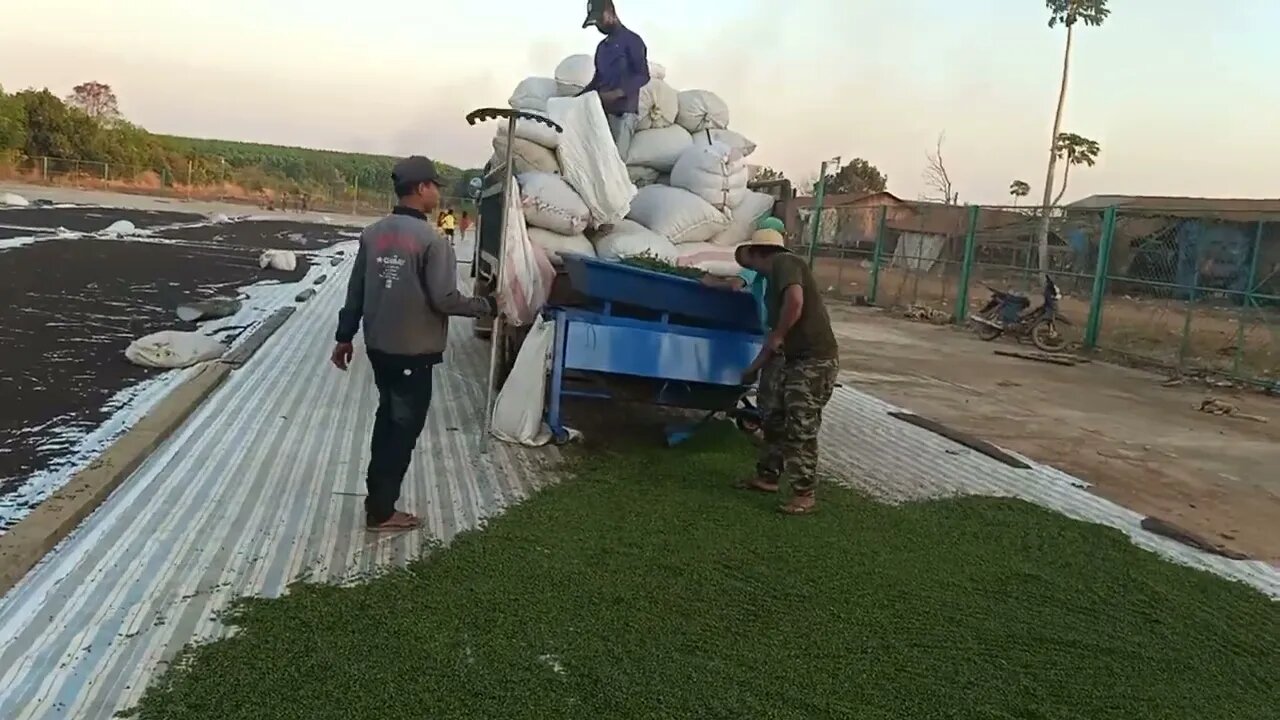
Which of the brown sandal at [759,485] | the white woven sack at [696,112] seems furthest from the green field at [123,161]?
the brown sandal at [759,485]

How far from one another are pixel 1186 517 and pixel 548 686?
450 cm

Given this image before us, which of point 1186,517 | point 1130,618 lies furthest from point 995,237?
point 1130,618

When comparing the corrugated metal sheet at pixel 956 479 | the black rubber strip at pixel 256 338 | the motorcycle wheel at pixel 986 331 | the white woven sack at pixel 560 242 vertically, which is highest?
the white woven sack at pixel 560 242

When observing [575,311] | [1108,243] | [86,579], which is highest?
[1108,243]

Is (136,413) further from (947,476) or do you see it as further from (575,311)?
(947,476)

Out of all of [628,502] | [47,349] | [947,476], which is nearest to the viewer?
[628,502]

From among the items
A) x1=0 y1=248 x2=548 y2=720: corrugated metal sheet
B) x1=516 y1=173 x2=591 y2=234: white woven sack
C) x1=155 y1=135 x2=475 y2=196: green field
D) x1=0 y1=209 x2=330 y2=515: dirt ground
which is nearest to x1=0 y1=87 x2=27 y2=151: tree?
x1=155 y1=135 x2=475 y2=196: green field

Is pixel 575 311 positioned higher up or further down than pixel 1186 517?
higher up

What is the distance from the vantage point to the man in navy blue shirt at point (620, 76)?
755 cm

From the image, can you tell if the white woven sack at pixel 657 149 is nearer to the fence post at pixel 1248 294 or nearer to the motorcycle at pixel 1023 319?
the fence post at pixel 1248 294

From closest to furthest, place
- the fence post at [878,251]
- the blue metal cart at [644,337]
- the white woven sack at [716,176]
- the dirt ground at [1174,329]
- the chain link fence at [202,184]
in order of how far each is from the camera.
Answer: the blue metal cart at [644,337] < the white woven sack at [716,176] < the dirt ground at [1174,329] < the fence post at [878,251] < the chain link fence at [202,184]

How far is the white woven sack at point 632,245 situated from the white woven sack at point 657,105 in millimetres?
1307

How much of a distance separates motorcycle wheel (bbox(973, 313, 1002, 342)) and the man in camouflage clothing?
11117 mm

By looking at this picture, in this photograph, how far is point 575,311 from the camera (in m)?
5.66
